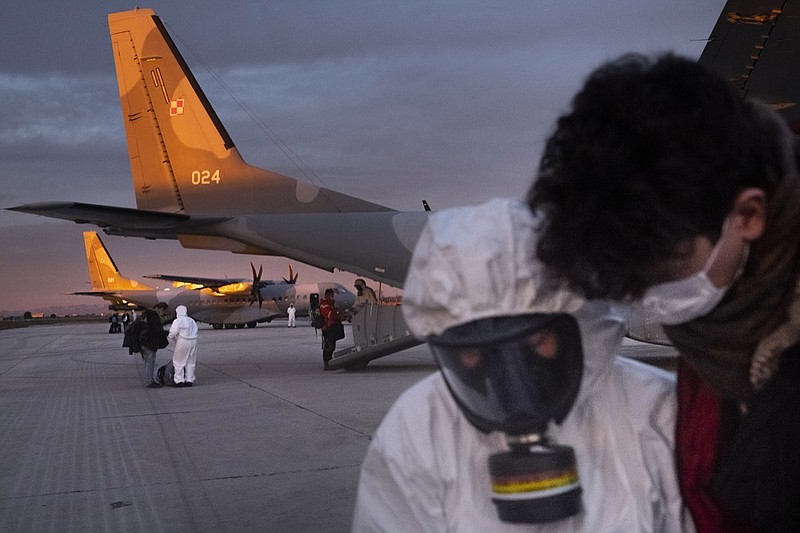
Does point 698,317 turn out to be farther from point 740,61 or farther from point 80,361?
point 80,361

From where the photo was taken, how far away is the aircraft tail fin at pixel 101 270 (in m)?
A: 50.8

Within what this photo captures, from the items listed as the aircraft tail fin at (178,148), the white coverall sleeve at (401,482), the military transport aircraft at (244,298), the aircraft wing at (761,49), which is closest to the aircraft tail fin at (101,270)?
the military transport aircraft at (244,298)

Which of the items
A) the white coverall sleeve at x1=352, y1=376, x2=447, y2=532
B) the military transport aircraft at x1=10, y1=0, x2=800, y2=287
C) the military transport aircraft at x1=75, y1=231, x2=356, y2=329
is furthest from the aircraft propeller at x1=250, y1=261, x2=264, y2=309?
the white coverall sleeve at x1=352, y1=376, x2=447, y2=532

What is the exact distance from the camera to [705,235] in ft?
4.21

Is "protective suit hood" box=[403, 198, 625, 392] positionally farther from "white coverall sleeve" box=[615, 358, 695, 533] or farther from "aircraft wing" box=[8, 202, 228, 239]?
"aircraft wing" box=[8, 202, 228, 239]

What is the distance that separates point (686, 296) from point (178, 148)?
15630 mm

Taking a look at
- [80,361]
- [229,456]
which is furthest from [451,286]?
[80,361]

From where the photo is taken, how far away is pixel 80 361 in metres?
22.0

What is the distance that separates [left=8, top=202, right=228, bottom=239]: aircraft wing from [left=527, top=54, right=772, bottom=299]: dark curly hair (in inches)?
502

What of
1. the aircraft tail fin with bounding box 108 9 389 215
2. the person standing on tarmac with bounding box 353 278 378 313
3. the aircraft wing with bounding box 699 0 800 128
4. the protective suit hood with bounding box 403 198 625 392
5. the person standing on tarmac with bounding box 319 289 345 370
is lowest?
the person standing on tarmac with bounding box 319 289 345 370

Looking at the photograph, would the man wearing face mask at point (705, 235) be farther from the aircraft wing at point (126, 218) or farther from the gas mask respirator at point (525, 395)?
the aircraft wing at point (126, 218)

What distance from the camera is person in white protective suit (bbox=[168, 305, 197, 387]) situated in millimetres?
13422

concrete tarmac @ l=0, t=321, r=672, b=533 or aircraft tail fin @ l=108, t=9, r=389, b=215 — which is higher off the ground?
aircraft tail fin @ l=108, t=9, r=389, b=215

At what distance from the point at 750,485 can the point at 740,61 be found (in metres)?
7.23
